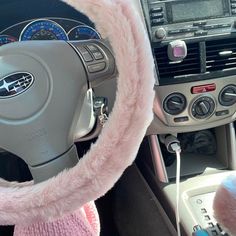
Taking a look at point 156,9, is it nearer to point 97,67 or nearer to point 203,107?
point 203,107

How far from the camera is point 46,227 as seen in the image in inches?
22.4

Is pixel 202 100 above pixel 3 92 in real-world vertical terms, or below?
below

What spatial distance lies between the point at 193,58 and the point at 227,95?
0.10 metres

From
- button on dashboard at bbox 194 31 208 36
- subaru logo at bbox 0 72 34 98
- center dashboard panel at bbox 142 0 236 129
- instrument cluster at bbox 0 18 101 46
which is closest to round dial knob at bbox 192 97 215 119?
center dashboard panel at bbox 142 0 236 129

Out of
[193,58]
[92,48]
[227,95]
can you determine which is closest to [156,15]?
[193,58]

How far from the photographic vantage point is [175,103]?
98 cm

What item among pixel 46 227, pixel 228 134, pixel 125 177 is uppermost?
pixel 46 227

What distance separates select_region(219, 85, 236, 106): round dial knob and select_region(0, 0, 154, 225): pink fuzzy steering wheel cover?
1.77 ft

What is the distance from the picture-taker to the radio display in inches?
37.8

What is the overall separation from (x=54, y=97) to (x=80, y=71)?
2.2 inches

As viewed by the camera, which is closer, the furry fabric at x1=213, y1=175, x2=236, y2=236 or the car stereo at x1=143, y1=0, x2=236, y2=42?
the furry fabric at x1=213, y1=175, x2=236, y2=236

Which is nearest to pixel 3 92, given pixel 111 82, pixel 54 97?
pixel 54 97

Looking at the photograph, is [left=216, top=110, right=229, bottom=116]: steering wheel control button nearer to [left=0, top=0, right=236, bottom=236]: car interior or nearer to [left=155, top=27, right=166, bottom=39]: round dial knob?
[left=0, top=0, right=236, bottom=236]: car interior

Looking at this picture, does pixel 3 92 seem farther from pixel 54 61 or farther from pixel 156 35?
pixel 156 35
